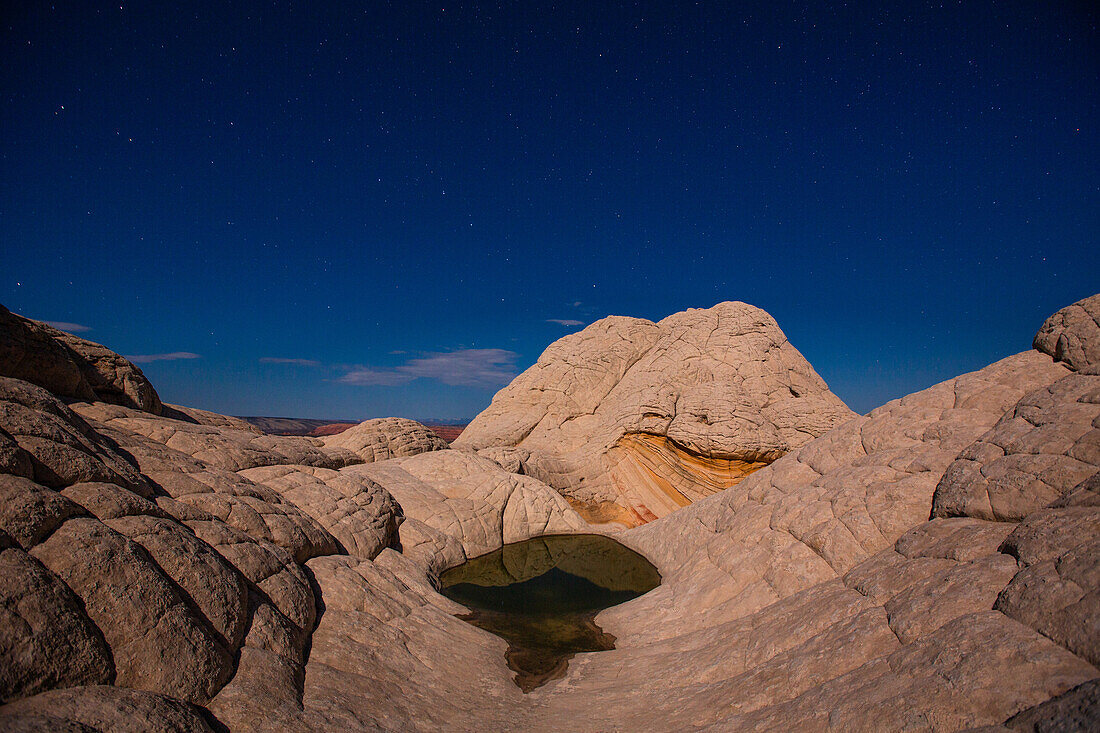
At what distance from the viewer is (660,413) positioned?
13398 mm

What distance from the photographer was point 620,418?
1440cm

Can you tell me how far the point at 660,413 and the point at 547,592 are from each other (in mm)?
6395

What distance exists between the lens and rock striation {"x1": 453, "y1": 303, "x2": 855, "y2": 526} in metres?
12.6

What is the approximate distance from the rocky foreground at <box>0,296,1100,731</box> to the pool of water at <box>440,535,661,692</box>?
375mm

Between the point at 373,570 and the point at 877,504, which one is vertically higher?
the point at 877,504

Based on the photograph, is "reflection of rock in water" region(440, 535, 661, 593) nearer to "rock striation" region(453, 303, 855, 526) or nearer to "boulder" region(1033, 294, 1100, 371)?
"rock striation" region(453, 303, 855, 526)

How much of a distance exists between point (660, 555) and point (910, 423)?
4.77 m

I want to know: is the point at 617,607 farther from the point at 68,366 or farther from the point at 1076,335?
the point at 68,366

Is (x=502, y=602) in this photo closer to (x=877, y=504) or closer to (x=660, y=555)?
(x=660, y=555)

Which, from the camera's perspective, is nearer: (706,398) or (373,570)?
(373,570)

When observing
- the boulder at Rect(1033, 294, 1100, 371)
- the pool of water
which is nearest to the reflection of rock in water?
the pool of water

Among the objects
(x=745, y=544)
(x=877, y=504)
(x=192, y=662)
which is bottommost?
(x=192, y=662)

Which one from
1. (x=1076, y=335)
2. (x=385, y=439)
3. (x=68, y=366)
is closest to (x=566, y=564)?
(x=385, y=439)

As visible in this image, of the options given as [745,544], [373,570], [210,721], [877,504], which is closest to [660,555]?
[745,544]
